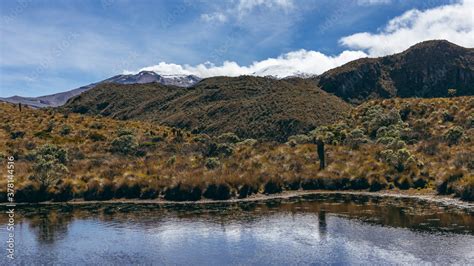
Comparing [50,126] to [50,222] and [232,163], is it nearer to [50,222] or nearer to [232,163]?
[232,163]

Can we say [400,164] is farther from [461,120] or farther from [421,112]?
[421,112]

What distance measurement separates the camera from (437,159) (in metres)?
42.4

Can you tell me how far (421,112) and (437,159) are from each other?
28.7 metres

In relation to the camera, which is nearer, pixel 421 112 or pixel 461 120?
pixel 461 120

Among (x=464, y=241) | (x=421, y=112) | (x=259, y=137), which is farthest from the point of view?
(x=259, y=137)

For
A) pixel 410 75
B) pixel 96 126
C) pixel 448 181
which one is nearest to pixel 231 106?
pixel 96 126

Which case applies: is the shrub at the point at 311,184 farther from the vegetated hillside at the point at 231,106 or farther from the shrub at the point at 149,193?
the vegetated hillside at the point at 231,106

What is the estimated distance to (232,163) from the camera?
44531mm

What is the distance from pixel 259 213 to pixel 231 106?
291 feet

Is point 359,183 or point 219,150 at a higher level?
point 219,150

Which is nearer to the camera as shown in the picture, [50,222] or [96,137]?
[50,222]

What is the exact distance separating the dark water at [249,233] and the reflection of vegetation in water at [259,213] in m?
0.06

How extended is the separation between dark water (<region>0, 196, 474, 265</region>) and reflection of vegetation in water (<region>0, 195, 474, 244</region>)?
6cm

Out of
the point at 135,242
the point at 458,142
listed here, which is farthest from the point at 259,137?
the point at 135,242
